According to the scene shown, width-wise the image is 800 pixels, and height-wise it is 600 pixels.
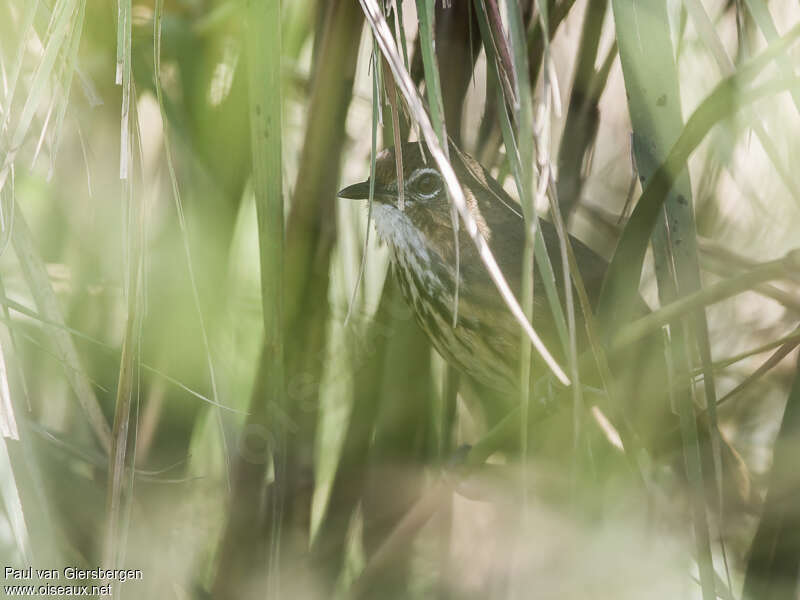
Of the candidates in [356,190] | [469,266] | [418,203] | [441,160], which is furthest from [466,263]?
[441,160]

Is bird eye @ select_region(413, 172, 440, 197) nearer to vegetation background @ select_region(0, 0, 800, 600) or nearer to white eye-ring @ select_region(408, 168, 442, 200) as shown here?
white eye-ring @ select_region(408, 168, 442, 200)

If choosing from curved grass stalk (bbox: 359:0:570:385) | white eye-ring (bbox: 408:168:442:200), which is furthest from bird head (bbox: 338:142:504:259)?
curved grass stalk (bbox: 359:0:570:385)

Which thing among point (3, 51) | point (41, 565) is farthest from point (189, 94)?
point (41, 565)

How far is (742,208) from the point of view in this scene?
173cm

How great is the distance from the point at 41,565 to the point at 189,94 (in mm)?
808

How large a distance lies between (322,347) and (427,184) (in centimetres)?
45

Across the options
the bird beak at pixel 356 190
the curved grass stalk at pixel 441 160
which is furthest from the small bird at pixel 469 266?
the curved grass stalk at pixel 441 160

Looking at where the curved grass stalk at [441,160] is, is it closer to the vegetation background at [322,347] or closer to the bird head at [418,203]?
the vegetation background at [322,347]

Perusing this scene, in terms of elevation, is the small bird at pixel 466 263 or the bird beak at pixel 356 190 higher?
the bird beak at pixel 356 190

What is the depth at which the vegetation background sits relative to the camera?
45.6 inches

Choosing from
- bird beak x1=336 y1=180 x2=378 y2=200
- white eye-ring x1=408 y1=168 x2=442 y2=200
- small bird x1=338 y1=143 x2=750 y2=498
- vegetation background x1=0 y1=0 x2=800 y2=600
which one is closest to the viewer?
vegetation background x1=0 y1=0 x2=800 y2=600

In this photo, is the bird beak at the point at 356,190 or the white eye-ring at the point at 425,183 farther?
the white eye-ring at the point at 425,183

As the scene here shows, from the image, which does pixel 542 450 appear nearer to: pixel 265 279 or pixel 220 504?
pixel 220 504

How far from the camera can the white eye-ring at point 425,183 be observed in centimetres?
170
